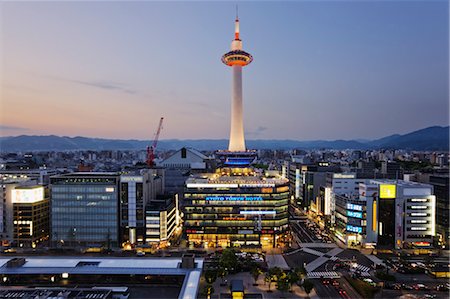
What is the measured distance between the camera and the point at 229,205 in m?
59.9

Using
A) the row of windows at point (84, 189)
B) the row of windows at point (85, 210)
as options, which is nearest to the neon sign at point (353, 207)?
the row of windows at point (85, 210)

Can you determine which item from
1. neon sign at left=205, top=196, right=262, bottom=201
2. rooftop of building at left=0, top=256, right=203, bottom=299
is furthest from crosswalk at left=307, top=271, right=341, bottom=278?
neon sign at left=205, top=196, right=262, bottom=201

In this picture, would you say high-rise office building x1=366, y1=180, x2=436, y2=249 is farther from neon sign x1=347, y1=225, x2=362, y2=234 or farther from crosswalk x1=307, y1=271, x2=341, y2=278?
crosswalk x1=307, y1=271, x2=341, y2=278

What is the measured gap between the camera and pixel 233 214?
59844 mm

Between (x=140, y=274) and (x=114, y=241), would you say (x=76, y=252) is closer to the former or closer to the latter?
(x=114, y=241)

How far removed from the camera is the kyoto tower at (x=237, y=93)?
3282 inches

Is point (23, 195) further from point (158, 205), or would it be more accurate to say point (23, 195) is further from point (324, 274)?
point (324, 274)

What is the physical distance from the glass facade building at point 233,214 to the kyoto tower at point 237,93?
2342 cm

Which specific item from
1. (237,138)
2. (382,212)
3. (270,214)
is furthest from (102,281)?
(237,138)

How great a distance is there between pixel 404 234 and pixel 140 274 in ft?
144

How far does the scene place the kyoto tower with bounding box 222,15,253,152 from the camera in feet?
274

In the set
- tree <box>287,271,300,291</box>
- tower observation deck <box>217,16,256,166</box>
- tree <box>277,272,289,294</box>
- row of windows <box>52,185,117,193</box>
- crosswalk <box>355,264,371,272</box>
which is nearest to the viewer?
tree <box>277,272,289,294</box>

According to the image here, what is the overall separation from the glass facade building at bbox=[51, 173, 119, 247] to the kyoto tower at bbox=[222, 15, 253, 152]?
111 feet

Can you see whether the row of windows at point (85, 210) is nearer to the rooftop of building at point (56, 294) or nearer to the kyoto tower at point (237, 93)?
the rooftop of building at point (56, 294)
